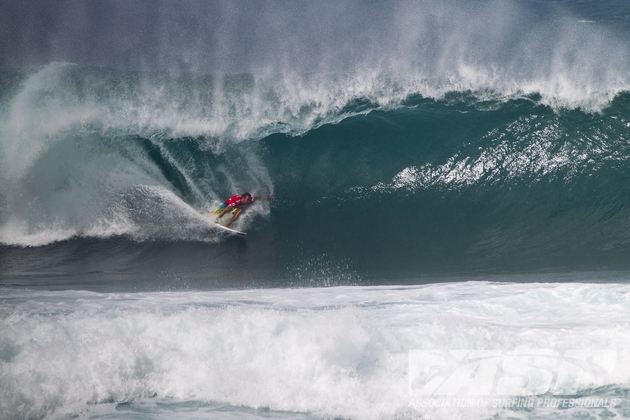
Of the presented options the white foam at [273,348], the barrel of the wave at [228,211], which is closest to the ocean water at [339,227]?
the white foam at [273,348]

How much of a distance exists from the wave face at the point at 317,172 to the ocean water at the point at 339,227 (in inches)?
1.8

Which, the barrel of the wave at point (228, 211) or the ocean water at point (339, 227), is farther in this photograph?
the barrel of the wave at point (228, 211)

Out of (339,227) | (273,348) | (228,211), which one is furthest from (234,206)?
(273,348)

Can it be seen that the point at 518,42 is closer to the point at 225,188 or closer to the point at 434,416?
the point at 225,188

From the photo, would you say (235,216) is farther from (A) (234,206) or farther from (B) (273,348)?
(B) (273,348)

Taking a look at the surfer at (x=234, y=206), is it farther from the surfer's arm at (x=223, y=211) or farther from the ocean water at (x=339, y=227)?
the ocean water at (x=339, y=227)

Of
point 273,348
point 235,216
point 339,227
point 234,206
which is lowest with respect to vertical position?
point 273,348

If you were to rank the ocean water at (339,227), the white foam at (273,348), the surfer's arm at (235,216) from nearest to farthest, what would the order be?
1. the white foam at (273,348)
2. the ocean water at (339,227)
3. the surfer's arm at (235,216)

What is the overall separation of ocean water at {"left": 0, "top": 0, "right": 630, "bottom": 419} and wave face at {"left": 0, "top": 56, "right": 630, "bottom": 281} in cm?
5

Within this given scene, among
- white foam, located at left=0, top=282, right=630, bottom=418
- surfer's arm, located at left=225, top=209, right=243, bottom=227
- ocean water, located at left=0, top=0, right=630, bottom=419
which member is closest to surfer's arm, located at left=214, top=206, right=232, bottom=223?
surfer's arm, located at left=225, top=209, right=243, bottom=227

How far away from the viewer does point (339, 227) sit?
8445 mm

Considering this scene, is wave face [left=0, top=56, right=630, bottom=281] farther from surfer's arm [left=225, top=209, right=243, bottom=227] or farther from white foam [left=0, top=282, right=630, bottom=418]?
white foam [left=0, top=282, right=630, bottom=418]

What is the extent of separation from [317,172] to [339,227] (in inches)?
64.8

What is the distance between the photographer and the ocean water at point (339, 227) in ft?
13.8
